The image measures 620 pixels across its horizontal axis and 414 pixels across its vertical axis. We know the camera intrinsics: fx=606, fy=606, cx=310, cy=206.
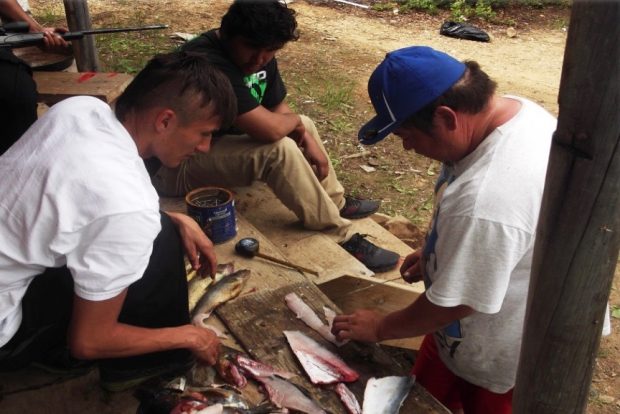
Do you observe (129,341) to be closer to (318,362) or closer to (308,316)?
(318,362)

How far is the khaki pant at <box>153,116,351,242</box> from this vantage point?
4.29 meters

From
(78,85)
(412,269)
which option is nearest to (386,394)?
(412,269)

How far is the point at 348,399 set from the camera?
251 centimetres

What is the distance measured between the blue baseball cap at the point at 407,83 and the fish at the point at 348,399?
1070mm

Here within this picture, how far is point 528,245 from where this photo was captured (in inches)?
84.2

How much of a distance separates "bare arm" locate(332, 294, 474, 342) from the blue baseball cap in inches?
28.5

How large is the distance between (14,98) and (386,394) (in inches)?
107

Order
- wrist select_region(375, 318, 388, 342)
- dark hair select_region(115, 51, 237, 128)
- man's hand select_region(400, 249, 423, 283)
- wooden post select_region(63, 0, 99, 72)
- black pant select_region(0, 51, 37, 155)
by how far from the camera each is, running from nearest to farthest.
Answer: dark hair select_region(115, 51, 237, 128) < wrist select_region(375, 318, 388, 342) < man's hand select_region(400, 249, 423, 283) < black pant select_region(0, 51, 37, 155) < wooden post select_region(63, 0, 99, 72)

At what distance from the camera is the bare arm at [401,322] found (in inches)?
93.6

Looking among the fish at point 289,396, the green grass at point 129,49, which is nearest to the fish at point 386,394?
the fish at point 289,396

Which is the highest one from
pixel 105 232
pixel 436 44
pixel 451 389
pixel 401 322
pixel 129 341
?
pixel 105 232

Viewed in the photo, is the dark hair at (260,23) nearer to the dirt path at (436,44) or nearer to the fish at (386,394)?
the fish at (386,394)

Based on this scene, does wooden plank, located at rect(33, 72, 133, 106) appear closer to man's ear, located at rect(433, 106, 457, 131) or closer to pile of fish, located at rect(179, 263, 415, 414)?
Answer: pile of fish, located at rect(179, 263, 415, 414)

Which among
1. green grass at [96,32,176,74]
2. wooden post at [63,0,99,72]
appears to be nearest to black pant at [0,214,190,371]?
wooden post at [63,0,99,72]
